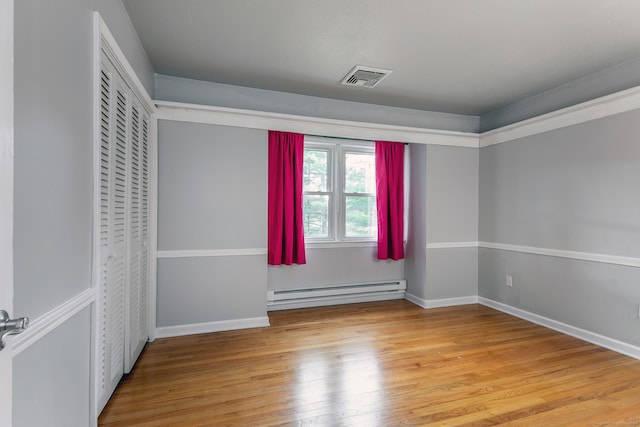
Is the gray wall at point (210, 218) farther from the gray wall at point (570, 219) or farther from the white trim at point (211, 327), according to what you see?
the gray wall at point (570, 219)

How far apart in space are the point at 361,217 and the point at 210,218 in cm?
200

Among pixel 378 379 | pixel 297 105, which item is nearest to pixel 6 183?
pixel 378 379

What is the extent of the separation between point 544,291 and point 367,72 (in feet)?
9.78

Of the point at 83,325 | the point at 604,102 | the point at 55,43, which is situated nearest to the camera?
the point at 55,43

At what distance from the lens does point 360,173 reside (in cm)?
426

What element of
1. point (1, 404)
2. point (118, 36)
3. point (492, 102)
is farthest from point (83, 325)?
point (492, 102)

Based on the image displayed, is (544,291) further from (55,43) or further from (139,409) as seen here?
(55,43)

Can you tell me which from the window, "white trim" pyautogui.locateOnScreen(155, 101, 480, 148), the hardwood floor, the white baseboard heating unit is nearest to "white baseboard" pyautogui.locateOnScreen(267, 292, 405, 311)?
the white baseboard heating unit

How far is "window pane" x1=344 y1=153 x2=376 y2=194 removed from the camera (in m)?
4.20

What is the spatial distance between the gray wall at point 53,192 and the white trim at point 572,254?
13.0 feet

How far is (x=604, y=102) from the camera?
2850 millimetres

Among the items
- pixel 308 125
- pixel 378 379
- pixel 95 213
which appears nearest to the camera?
pixel 95 213

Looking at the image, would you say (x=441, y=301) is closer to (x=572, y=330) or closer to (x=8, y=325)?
(x=572, y=330)

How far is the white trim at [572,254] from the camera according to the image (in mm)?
2721
